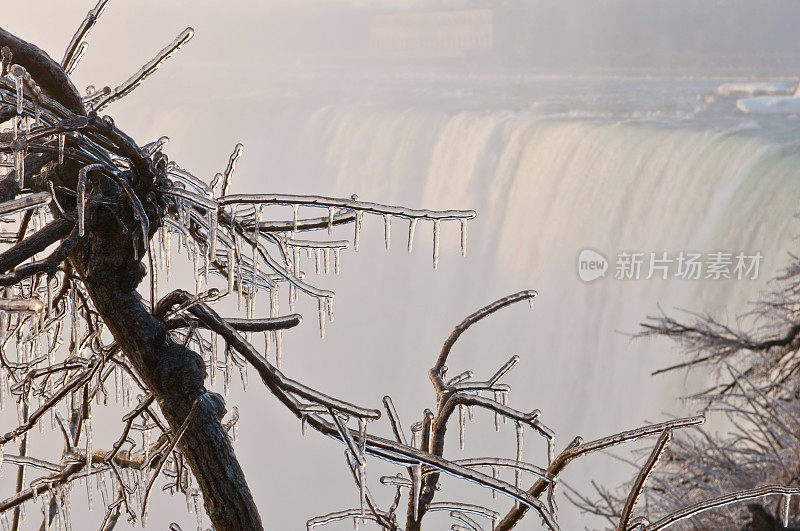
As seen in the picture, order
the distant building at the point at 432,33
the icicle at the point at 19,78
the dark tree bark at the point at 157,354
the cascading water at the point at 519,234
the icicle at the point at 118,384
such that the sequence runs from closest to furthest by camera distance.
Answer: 1. the icicle at the point at 19,78
2. the dark tree bark at the point at 157,354
3. the icicle at the point at 118,384
4. the cascading water at the point at 519,234
5. the distant building at the point at 432,33

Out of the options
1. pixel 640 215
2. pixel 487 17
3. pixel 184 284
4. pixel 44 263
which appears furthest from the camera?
pixel 487 17

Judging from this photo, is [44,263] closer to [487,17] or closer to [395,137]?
[395,137]

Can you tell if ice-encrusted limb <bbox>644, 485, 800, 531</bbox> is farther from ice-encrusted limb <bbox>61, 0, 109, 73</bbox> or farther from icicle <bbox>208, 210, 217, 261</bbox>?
ice-encrusted limb <bbox>61, 0, 109, 73</bbox>

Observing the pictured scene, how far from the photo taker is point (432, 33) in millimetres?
3670

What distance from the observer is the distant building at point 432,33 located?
3.68 metres

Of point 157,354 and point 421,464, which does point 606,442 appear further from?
point 157,354

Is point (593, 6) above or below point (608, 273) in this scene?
above

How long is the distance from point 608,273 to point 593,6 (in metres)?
1.15

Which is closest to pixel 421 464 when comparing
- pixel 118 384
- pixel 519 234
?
pixel 118 384

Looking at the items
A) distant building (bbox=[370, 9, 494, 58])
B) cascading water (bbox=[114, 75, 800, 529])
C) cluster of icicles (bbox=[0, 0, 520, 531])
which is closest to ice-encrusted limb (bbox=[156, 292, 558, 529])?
cluster of icicles (bbox=[0, 0, 520, 531])

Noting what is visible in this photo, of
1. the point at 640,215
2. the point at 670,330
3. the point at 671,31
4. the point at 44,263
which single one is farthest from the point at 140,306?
the point at 671,31

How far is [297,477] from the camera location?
379 centimetres

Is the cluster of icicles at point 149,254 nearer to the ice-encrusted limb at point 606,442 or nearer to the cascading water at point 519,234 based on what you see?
the ice-encrusted limb at point 606,442

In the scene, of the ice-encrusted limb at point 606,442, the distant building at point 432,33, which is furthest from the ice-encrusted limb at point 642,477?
the distant building at point 432,33
